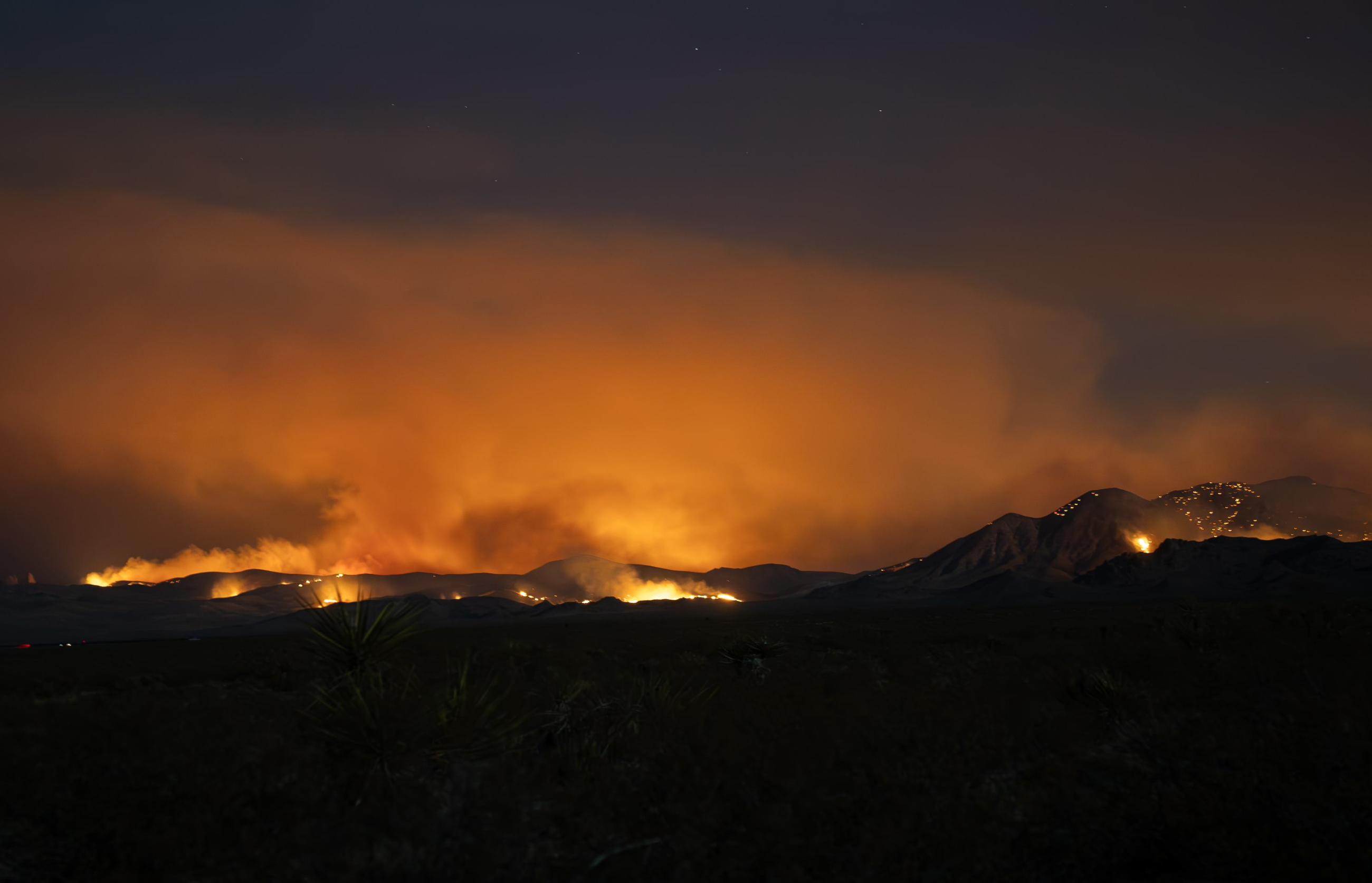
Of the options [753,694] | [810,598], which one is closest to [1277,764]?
[753,694]

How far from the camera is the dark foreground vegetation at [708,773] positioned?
12.7m

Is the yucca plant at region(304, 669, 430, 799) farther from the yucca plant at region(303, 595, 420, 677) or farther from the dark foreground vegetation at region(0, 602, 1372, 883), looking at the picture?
the yucca plant at region(303, 595, 420, 677)

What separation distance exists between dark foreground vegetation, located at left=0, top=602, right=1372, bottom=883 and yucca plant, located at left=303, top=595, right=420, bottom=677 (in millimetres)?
56

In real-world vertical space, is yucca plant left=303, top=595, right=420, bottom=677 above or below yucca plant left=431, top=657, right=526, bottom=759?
above

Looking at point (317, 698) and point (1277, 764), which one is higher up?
point (317, 698)

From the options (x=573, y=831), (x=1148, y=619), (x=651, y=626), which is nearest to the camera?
(x=573, y=831)

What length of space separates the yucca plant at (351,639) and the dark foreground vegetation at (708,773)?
56mm

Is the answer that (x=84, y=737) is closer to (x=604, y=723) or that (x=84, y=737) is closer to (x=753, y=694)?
(x=604, y=723)

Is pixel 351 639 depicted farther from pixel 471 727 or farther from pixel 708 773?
pixel 708 773

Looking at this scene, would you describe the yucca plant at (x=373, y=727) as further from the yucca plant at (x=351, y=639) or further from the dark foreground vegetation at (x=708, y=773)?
the yucca plant at (x=351, y=639)

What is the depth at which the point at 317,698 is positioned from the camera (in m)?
15.4

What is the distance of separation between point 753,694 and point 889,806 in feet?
17.0

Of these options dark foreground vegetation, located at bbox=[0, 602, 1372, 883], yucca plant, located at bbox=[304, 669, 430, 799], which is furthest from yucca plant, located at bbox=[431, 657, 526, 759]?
yucca plant, located at bbox=[304, 669, 430, 799]

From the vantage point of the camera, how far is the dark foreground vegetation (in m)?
12.7
